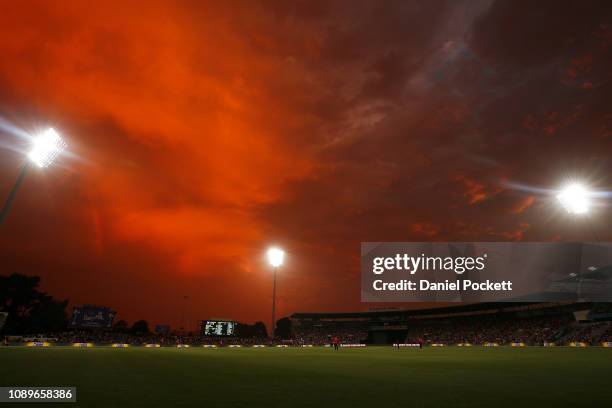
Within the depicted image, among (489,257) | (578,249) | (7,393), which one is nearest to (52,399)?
(7,393)

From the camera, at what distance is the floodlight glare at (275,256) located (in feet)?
229

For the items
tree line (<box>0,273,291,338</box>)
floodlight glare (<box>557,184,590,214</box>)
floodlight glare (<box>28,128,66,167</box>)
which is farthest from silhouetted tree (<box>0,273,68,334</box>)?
floodlight glare (<box>557,184,590,214</box>)

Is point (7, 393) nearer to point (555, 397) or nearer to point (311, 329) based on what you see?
point (555, 397)

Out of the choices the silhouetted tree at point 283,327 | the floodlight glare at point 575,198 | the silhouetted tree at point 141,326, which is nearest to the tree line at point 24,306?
the silhouetted tree at point 141,326

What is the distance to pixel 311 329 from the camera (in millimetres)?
127562

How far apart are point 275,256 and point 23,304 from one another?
77194mm

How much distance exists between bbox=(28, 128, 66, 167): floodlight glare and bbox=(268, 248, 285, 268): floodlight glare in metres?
41.9

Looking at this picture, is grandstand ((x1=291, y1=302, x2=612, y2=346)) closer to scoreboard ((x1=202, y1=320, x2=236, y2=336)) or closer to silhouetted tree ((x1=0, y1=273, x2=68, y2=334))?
scoreboard ((x1=202, y1=320, x2=236, y2=336))

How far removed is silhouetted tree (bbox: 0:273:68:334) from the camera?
101938 millimetres

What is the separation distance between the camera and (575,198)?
3938cm

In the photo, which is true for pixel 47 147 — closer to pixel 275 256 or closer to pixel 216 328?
pixel 275 256

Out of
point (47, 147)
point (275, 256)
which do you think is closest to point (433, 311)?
point (275, 256)

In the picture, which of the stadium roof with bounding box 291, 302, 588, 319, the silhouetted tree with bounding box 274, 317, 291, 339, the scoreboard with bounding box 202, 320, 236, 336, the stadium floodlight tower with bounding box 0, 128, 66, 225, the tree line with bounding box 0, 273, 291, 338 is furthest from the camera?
the silhouetted tree with bounding box 274, 317, 291, 339

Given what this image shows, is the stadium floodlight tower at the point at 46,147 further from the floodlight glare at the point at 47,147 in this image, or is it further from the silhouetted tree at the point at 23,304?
the silhouetted tree at the point at 23,304
